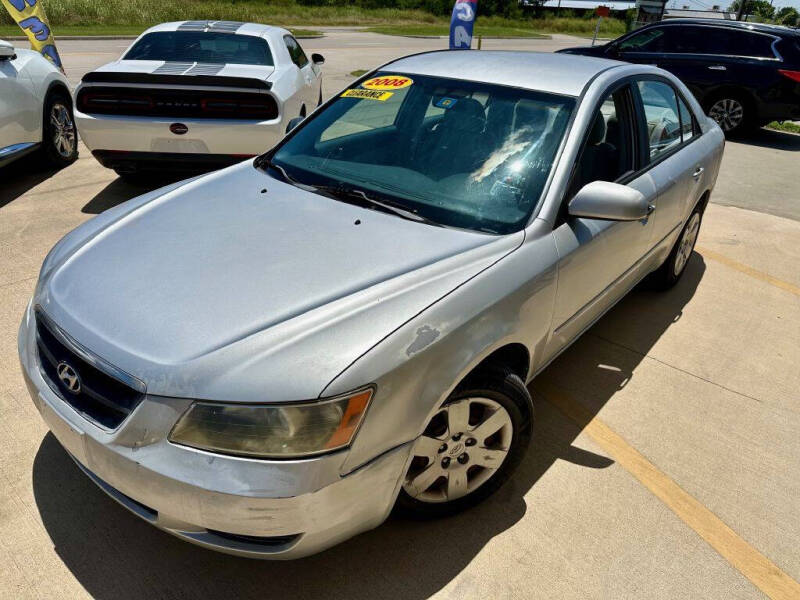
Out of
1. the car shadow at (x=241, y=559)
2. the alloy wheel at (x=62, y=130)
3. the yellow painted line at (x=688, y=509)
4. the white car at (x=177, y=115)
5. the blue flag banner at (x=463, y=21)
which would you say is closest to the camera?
the car shadow at (x=241, y=559)

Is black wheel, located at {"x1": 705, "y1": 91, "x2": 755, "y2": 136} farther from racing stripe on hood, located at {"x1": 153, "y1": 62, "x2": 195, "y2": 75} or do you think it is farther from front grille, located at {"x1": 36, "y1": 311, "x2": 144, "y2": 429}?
front grille, located at {"x1": 36, "y1": 311, "x2": 144, "y2": 429}

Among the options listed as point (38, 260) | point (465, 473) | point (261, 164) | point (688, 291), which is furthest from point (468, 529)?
point (38, 260)

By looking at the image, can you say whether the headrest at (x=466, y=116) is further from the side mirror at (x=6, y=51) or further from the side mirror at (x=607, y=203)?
the side mirror at (x=6, y=51)

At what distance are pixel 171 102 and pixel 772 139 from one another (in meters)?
9.81

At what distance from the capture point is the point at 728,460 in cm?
314

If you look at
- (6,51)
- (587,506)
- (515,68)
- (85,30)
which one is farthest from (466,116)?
(85,30)

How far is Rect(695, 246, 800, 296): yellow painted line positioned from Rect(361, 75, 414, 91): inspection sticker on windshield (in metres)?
3.43

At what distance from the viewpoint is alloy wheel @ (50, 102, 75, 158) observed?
6767mm

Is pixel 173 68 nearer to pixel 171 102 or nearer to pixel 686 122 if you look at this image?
pixel 171 102

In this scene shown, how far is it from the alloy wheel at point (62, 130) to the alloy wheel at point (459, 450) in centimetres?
606

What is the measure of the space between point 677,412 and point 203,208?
8.46ft

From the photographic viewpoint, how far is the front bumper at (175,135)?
211 inches

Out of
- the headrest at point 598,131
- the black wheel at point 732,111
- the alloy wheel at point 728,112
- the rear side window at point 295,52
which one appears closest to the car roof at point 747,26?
the black wheel at point 732,111

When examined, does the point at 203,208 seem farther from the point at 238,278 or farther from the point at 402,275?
the point at 402,275
